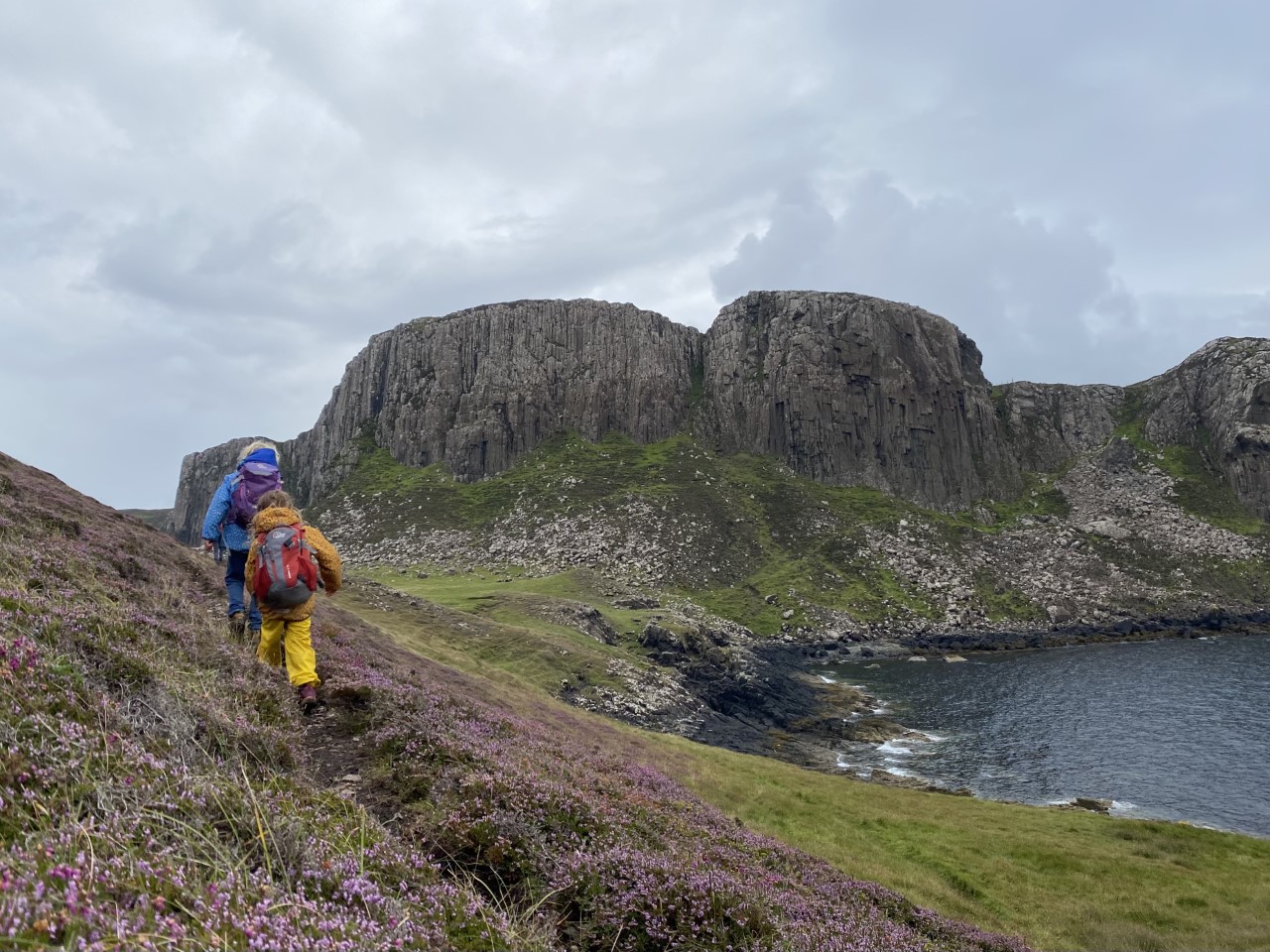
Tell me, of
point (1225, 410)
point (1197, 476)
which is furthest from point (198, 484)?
point (1225, 410)

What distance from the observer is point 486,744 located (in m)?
11.5

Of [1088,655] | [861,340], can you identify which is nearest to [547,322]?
[861,340]

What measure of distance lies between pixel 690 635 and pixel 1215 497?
131 m

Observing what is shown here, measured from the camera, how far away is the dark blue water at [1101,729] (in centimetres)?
3753

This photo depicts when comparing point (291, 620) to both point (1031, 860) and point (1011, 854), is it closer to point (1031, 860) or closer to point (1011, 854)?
point (1011, 854)

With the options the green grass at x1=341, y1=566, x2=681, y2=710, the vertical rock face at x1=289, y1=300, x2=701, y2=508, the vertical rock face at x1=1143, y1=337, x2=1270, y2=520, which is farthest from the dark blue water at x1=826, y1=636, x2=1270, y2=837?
the vertical rock face at x1=289, y1=300, x2=701, y2=508

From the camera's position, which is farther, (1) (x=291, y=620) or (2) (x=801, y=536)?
(2) (x=801, y=536)

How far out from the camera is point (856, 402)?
152 meters

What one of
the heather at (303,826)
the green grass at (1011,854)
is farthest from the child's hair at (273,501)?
the green grass at (1011,854)

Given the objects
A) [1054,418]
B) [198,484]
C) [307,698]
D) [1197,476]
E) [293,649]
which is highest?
[1054,418]

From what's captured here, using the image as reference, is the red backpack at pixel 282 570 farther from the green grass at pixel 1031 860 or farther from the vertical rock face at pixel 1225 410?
the vertical rock face at pixel 1225 410

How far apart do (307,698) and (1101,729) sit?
59.0 metres

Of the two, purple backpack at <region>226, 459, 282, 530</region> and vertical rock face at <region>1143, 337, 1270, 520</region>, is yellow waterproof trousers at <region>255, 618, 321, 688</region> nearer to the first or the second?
purple backpack at <region>226, 459, 282, 530</region>

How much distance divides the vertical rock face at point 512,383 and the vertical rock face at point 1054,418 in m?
81.8
